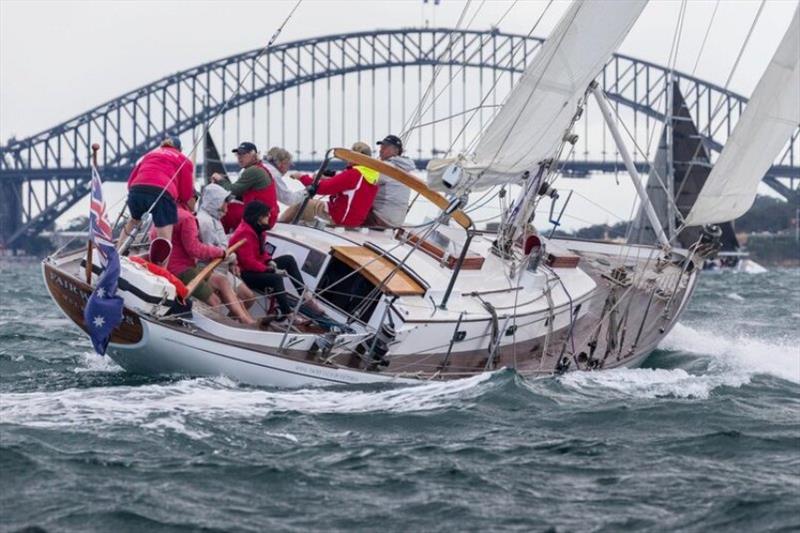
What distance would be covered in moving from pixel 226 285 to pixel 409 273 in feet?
4.46

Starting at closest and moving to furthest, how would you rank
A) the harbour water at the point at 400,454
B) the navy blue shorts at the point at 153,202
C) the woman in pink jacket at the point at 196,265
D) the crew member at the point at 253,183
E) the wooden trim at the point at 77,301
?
1. the harbour water at the point at 400,454
2. the wooden trim at the point at 77,301
3. the woman in pink jacket at the point at 196,265
4. the navy blue shorts at the point at 153,202
5. the crew member at the point at 253,183

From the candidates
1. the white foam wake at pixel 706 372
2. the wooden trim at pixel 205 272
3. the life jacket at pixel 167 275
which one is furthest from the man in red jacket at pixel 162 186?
the white foam wake at pixel 706 372

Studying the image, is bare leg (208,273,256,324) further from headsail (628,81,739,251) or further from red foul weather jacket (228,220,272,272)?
headsail (628,81,739,251)

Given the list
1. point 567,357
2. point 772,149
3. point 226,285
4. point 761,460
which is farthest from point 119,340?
point 772,149

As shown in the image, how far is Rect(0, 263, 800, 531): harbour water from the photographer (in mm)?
6926

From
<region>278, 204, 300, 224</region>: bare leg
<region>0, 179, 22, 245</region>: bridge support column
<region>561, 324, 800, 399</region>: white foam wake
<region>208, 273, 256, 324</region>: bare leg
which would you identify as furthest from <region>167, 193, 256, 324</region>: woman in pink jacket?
<region>0, 179, 22, 245</region>: bridge support column

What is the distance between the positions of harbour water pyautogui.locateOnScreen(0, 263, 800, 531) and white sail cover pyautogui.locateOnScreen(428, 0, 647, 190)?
6.24 ft

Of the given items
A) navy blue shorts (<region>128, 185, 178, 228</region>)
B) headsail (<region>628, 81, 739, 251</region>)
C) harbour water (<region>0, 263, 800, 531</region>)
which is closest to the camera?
harbour water (<region>0, 263, 800, 531</region>)

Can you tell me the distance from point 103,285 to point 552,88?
13.8 ft

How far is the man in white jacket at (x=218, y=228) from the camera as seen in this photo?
10.6 metres

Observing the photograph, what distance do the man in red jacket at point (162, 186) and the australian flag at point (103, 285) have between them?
2.21ft

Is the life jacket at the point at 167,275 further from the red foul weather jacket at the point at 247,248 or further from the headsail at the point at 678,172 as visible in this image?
the headsail at the point at 678,172

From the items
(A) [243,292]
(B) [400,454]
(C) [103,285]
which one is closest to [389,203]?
(A) [243,292]

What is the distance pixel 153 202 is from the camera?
34.4 ft
